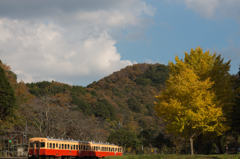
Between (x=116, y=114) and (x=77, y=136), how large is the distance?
3441 cm

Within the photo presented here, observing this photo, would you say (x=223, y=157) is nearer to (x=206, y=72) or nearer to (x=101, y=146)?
(x=206, y=72)

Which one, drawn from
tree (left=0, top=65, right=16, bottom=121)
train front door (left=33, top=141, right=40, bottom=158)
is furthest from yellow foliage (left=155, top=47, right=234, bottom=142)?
tree (left=0, top=65, right=16, bottom=121)

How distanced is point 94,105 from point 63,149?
183 feet

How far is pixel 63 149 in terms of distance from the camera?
37031mm

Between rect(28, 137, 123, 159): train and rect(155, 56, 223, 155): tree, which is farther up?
rect(155, 56, 223, 155): tree

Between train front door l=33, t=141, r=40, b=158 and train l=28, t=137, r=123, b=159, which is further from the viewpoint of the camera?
train l=28, t=137, r=123, b=159

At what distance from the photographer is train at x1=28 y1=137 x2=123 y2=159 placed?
33938 millimetres

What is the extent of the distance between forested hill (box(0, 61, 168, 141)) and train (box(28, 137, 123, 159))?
37.2 feet

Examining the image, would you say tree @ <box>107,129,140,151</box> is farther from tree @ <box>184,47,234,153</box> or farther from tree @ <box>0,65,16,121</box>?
tree @ <box>0,65,16,121</box>

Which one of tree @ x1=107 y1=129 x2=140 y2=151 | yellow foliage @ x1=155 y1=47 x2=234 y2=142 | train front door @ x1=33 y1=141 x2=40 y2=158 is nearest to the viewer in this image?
yellow foliage @ x1=155 y1=47 x2=234 y2=142

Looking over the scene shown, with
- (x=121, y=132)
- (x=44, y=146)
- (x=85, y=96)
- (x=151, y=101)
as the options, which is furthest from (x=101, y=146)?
(x=151, y=101)

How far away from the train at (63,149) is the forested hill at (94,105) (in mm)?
11351

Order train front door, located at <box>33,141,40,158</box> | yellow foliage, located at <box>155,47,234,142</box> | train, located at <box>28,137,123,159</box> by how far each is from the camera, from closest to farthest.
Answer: yellow foliage, located at <box>155,47,234,142</box>, train front door, located at <box>33,141,40,158</box>, train, located at <box>28,137,123,159</box>

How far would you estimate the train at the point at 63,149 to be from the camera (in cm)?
3394
